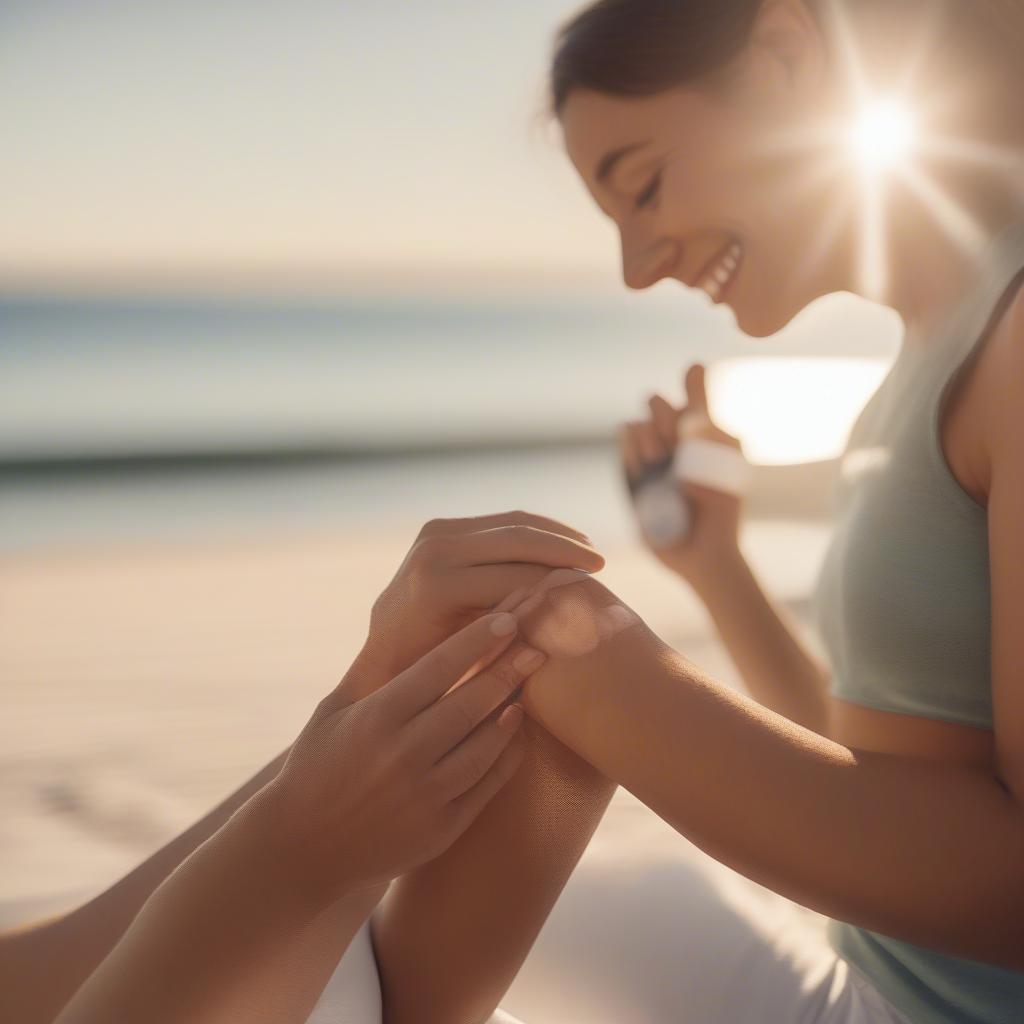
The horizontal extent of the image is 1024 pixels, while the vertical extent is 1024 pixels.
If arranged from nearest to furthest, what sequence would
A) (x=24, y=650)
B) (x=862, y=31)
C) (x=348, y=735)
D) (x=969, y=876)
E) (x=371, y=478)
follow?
(x=969, y=876), (x=348, y=735), (x=862, y=31), (x=24, y=650), (x=371, y=478)

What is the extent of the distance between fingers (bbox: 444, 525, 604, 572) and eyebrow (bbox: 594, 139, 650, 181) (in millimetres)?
579

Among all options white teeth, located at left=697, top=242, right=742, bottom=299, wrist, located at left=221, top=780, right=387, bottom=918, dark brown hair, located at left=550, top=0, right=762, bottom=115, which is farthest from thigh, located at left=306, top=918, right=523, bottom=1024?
dark brown hair, located at left=550, top=0, right=762, bottom=115

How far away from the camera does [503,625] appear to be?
1.00 meters

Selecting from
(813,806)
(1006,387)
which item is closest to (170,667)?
(813,806)

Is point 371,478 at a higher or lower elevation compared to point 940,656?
higher

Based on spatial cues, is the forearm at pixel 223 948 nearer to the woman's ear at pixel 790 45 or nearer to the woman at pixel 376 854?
the woman at pixel 376 854

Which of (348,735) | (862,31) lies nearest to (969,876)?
(348,735)

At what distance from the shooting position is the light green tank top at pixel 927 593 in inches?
38.6

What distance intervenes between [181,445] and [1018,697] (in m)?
10.8

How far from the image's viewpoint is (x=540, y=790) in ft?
3.43

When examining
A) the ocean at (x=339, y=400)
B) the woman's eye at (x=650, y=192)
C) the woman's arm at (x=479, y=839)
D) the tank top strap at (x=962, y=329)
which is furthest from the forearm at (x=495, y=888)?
the ocean at (x=339, y=400)

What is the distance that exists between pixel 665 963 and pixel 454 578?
52 centimetres

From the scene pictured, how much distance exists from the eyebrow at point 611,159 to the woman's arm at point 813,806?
2.36ft

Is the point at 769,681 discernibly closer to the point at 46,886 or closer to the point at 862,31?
the point at 862,31
